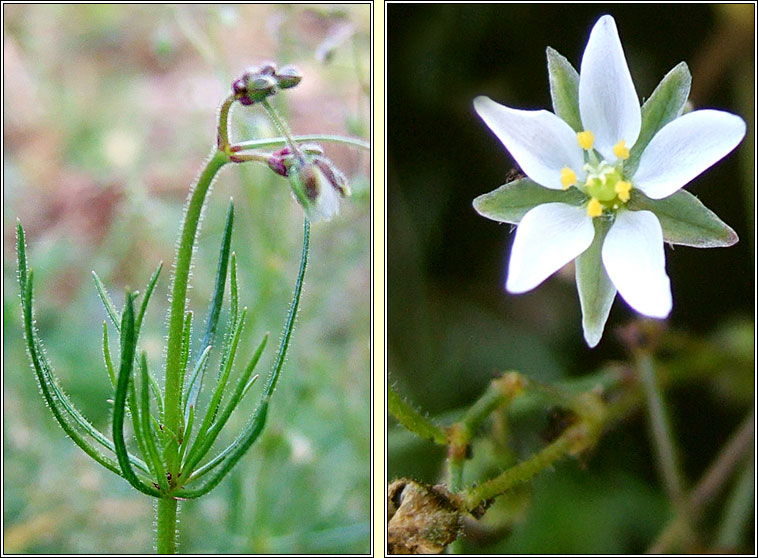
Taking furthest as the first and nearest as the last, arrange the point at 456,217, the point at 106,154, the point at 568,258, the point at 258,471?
the point at 106,154 → the point at 258,471 → the point at 456,217 → the point at 568,258

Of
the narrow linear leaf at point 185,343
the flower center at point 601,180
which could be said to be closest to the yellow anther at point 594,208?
the flower center at point 601,180

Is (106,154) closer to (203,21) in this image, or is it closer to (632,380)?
(203,21)

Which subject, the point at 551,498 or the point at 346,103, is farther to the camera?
the point at 346,103

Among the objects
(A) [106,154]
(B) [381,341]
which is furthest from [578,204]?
(A) [106,154]

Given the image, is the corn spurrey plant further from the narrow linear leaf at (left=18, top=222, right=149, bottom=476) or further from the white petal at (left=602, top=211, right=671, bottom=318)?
the white petal at (left=602, top=211, right=671, bottom=318)

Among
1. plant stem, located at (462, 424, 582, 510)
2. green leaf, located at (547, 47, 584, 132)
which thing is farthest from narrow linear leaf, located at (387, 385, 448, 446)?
green leaf, located at (547, 47, 584, 132)

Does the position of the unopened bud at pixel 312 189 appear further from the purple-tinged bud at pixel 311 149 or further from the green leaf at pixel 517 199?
the green leaf at pixel 517 199
